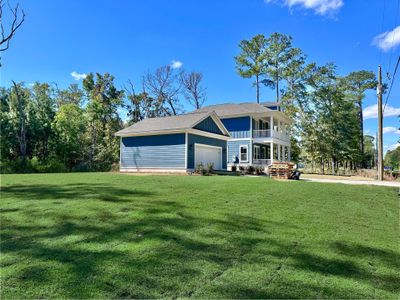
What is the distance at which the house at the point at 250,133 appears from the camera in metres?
27.8

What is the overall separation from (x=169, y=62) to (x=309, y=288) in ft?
125

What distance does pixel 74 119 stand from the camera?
30219mm

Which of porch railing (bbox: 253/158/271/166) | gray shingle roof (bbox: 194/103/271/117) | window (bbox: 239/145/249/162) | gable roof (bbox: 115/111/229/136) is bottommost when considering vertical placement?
porch railing (bbox: 253/158/271/166)

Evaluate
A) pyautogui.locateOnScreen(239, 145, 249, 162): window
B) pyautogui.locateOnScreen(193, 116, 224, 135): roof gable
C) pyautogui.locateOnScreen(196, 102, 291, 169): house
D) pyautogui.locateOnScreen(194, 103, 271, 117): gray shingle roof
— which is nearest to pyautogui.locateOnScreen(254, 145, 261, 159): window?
pyautogui.locateOnScreen(196, 102, 291, 169): house

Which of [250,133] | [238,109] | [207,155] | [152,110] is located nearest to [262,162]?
[250,133]

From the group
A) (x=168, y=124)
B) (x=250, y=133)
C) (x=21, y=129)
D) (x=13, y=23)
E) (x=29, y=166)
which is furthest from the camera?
(x=250, y=133)

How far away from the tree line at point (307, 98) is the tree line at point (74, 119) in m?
8.33

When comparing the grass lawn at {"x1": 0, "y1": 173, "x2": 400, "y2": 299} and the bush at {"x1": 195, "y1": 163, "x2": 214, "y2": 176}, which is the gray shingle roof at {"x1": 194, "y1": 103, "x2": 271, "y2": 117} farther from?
the grass lawn at {"x1": 0, "y1": 173, "x2": 400, "y2": 299}

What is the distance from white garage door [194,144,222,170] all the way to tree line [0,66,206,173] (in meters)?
11.1

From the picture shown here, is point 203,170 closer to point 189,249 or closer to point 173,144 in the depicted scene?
point 173,144

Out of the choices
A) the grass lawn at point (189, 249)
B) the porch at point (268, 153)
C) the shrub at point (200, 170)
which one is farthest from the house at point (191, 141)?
the grass lawn at point (189, 249)

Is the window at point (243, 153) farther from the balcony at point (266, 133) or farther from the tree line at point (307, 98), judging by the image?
the tree line at point (307, 98)

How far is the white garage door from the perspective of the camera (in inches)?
811

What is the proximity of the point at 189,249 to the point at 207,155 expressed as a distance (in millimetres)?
17943
